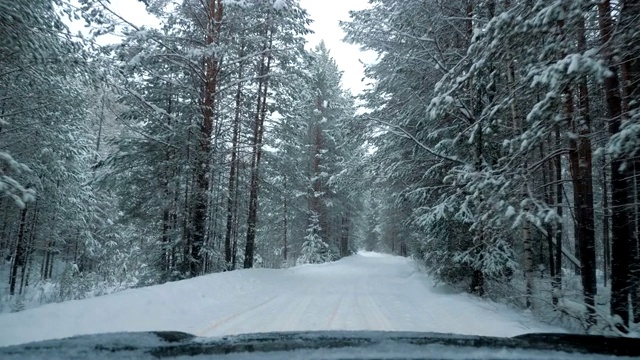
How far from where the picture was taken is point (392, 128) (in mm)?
11852

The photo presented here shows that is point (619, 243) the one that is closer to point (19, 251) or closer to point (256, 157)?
point (256, 157)

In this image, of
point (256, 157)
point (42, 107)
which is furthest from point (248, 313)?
point (256, 157)

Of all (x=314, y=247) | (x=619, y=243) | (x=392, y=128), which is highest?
(x=392, y=128)

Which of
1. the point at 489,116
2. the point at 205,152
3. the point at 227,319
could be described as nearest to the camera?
the point at 489,116

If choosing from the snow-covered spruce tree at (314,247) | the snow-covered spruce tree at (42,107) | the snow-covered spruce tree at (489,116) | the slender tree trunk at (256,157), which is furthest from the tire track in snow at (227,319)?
the snow-covered spruce tree at (314,247)

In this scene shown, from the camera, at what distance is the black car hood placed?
6.83 ft

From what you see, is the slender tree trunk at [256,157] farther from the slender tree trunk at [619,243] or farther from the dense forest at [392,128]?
the slender tree trunk at [619,243]

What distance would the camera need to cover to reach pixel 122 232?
33562 millimetres

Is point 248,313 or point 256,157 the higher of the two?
point 256,157

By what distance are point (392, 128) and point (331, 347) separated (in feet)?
33.9

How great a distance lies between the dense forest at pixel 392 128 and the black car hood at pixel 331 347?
2.70 meters

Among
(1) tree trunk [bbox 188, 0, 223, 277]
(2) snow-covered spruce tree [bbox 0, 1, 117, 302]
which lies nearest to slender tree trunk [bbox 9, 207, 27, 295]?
(2) snow-covered spruce tree [bbox 0, 1, 117, 302]

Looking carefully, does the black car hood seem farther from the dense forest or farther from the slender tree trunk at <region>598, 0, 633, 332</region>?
the slender tree trunk at <region>598, 0, 633, 332</region>

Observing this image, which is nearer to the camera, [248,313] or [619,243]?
[619,243]
